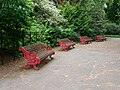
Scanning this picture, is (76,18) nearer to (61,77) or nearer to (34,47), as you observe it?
(34,47)

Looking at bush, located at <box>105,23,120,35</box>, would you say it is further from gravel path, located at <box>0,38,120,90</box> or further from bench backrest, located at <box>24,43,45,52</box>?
gravel path, located at <box>0,38,120,90</box>

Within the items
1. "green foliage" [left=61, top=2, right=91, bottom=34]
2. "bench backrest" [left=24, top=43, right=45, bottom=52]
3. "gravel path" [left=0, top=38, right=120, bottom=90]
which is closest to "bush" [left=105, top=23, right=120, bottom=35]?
"green foliage" [left=61, top=2, right=91, bottom=34]

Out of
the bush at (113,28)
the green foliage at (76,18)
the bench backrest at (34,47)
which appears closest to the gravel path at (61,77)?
the bench backrest at (34,47)

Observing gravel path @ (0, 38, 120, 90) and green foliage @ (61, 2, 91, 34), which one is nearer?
gravel path @ (0, 38, 120, 90)

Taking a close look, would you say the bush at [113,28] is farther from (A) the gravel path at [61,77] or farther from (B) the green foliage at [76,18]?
(A) the gravel path at [61,77]

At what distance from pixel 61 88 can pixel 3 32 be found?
5.29m

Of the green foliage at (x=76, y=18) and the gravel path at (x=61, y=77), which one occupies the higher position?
the green foliage at (x=76, y=18)

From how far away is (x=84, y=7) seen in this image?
2477 cm

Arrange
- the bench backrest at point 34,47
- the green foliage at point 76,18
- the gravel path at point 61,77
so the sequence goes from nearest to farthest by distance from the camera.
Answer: the gravel path at point 61,77
the bench backrest at point 34,47
the green foliage at point 76,18

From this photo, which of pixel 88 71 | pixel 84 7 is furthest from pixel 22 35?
pixel 84 7

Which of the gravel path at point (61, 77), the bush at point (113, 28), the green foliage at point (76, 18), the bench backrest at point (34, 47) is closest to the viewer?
the gravel path at point (61, 77)

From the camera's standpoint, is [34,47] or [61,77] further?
[34,47]

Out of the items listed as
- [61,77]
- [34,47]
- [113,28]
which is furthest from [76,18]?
[113,28]

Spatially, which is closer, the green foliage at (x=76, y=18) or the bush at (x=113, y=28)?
the green foliage at (x=76, y=18)
